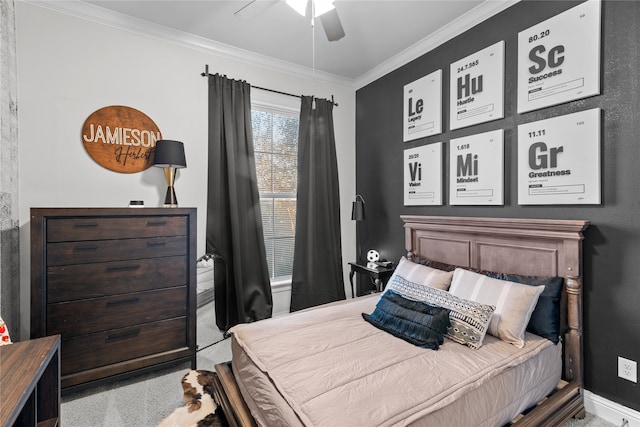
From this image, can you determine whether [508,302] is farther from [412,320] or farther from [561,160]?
[561,160]

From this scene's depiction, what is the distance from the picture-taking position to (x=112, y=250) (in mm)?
2084

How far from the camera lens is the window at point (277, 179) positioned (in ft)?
11.1

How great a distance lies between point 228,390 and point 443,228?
2.03 metres

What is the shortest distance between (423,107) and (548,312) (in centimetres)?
200

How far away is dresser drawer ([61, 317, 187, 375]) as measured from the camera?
1980mm

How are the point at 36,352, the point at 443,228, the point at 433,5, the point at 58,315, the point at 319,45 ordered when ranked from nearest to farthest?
the point at 36,352, the point at 58,315, the point at 433,5, the point at 443,228, the point at 319,45

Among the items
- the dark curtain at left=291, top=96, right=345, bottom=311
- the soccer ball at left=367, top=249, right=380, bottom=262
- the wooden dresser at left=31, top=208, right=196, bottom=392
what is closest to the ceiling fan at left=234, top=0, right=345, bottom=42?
the wooden dresser at left=31, top=208, right=196, bottom=392

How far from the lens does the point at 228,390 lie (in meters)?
1.67

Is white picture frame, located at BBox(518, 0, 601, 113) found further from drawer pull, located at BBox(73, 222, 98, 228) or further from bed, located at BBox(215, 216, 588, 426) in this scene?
drawer pull, located at BBox(73, 222, 98, 228)

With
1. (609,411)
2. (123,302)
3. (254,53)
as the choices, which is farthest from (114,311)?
(609,411)

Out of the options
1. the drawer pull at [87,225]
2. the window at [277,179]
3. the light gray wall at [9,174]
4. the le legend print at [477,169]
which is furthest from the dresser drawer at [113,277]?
the le legend print at [477,169]

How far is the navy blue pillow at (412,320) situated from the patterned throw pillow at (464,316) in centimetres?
6

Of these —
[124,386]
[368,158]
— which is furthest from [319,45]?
[124,386]

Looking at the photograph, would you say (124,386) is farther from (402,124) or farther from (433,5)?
(433,5)
